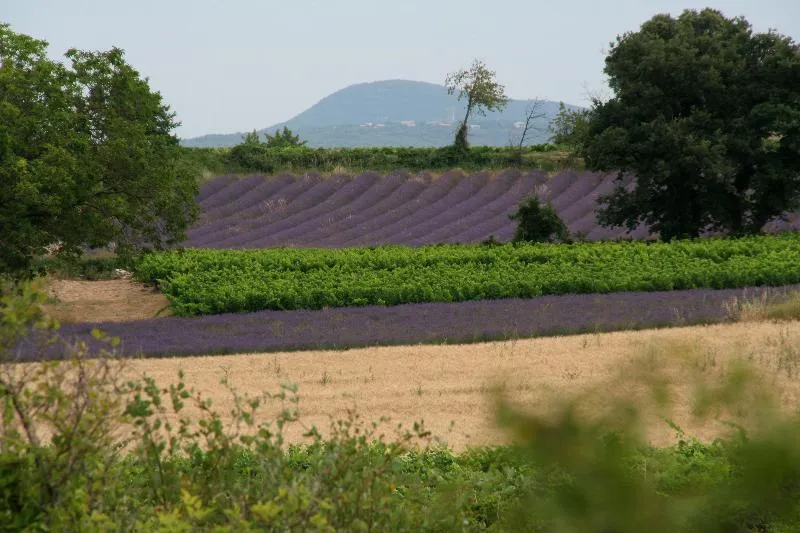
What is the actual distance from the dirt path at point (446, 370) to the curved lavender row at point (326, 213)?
1250 cm

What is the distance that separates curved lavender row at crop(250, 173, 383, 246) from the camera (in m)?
24.9

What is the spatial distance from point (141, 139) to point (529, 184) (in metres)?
15.7

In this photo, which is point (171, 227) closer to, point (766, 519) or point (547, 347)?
point (547, 347)

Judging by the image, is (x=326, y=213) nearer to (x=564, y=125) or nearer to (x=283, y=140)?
(x=564, y=125)

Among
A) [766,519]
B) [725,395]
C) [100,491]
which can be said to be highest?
[725,395]

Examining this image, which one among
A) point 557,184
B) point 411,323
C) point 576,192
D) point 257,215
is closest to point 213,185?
point 257,215

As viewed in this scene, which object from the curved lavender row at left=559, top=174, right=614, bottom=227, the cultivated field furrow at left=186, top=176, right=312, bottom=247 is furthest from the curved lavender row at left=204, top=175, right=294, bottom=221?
the curved lavender row at left=559, top=174, right=614, bottom=227

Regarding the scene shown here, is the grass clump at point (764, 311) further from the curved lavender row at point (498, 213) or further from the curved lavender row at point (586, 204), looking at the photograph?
the curved lavender row at point (586, 204)

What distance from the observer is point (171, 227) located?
17469mm

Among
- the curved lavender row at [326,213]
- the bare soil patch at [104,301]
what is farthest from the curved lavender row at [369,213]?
the bare soil patch at [104,301]

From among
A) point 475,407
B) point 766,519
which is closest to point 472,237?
point 475,407

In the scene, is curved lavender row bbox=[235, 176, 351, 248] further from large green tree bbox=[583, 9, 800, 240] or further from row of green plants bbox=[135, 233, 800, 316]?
large green tree bbox=[583, 9, 800, 240]

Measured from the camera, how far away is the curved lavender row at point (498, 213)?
23520 millimetres

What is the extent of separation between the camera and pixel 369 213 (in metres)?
27.6
